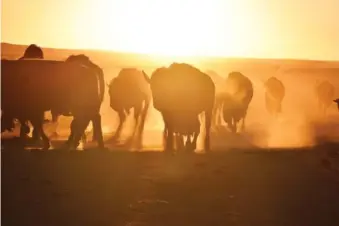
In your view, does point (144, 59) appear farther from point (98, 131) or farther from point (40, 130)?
point (40, 130)

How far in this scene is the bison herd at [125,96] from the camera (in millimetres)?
1418

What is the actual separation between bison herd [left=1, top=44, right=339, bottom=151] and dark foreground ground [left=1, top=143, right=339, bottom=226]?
58 mm

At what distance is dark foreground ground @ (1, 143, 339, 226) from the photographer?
1.39m

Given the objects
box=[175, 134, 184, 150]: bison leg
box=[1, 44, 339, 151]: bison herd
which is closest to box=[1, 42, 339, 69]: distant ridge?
box=[1, 44, 339, 151]: bison herd

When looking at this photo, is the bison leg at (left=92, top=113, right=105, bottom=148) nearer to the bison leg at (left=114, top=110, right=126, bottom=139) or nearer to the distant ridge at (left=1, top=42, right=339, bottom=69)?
the bison leg at (left=114, top=110, right=126, bottom=139)

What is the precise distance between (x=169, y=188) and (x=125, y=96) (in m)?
0.29

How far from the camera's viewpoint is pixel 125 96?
1.46m

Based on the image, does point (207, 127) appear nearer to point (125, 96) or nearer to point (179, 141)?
point (179, 141)

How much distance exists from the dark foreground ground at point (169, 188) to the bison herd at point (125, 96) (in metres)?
0.06

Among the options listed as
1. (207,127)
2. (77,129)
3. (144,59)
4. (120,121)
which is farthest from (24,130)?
(207,127)

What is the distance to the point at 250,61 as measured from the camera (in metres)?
1.51

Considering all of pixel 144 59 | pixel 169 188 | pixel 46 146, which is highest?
pixel 144 59

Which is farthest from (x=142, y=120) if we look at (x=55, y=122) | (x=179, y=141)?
(x=55, y=122)

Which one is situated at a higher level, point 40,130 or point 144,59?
point 144,59
